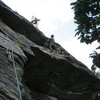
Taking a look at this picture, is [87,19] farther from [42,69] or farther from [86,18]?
[42,69]

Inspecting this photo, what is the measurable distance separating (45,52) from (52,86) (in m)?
2.56

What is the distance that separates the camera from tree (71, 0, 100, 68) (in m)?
16.4

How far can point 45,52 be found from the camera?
624 inches

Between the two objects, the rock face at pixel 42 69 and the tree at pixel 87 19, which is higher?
the tree at pixel 87 19

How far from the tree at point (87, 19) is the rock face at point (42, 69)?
5.75 feet

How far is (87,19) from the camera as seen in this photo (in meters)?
16.8

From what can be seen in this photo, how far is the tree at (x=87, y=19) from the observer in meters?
16.4

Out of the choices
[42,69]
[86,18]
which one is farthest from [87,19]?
[42,69]

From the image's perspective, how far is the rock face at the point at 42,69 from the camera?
15114 mm

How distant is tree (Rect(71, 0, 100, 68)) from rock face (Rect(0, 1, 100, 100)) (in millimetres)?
1752

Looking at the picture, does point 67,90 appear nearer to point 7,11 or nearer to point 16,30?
point 16,30

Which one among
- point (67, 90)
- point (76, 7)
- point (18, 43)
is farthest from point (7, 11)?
point (67, 90)

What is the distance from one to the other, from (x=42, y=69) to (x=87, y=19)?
3.90 meters

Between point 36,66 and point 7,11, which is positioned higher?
point 7,11
